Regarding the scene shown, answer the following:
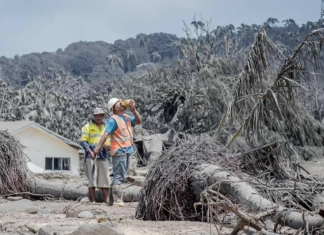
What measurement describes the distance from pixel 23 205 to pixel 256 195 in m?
3.95

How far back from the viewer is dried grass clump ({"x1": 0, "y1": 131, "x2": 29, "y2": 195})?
11008 mm

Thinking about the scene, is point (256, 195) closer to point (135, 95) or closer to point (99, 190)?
point (99, 190)

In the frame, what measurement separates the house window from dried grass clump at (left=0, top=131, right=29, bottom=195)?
18622 mm

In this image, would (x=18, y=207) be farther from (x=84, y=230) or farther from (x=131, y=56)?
(x=131, y=56)

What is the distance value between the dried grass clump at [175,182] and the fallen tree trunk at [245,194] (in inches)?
6.2

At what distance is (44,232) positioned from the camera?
6.33 m

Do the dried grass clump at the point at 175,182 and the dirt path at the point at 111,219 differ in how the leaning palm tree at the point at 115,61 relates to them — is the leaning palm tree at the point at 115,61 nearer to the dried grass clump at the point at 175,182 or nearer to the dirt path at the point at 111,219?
Answer: the dirt path at the point at 111,219

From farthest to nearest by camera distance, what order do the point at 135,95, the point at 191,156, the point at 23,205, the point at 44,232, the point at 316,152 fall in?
the point at 135,95, the point at 316,152, the point at 23,205, the point at 191,156, the point at 44,232

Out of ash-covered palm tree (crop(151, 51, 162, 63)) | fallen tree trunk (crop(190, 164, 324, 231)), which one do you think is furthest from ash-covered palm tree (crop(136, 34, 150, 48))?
fallen tree trunk (crop(190, 164, 324, 231))

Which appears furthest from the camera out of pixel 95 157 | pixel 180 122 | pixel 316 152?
pixel 180 122

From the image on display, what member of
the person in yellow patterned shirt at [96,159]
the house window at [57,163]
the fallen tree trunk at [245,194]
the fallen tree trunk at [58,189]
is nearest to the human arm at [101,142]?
the person in yellow patterned shirt at [96,159]

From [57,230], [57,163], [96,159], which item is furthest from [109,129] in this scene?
[57,163]

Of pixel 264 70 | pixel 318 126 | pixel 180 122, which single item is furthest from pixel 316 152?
pixel 264 70

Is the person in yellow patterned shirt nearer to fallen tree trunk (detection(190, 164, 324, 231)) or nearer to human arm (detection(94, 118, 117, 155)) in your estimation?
human arm (detection(94, 118, 117, 155))
